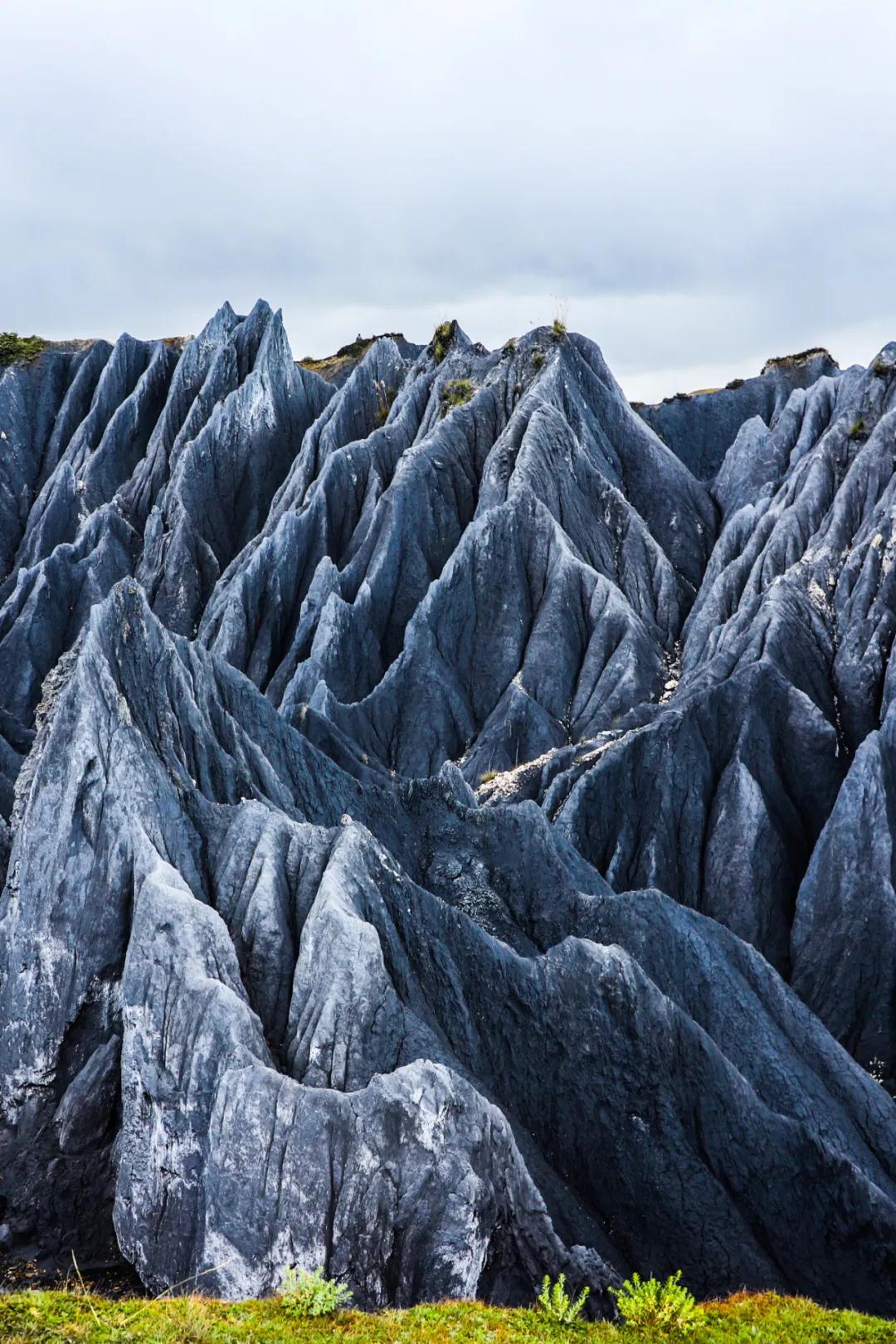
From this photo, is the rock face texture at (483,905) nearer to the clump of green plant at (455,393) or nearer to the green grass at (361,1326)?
the green grass at (361,1326)

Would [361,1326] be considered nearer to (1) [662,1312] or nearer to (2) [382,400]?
(1) [662,1312]

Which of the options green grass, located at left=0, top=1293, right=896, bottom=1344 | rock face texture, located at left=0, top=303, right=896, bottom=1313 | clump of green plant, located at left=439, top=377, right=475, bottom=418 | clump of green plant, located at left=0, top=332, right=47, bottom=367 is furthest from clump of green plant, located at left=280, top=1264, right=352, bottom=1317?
clump of green plant, located at left=0, top=332, right=47, bottom=367

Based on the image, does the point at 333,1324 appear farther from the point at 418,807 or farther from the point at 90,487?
the point at 90,487

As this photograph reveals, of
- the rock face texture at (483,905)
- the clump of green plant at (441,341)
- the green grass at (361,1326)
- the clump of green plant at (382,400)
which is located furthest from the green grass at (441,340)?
the green grass at (361,1326)

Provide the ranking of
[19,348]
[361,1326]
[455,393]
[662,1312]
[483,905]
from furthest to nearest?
[19,348], [455,393], [483,905], [662,1312], [361,1326]

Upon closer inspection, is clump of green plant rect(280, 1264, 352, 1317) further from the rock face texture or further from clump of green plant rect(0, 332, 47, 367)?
clump of green plant rect(0, 332, 47, 367)

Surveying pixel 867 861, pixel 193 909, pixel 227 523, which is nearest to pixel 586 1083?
pixel 193 909

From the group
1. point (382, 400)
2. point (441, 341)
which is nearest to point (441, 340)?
point (441, 341)
